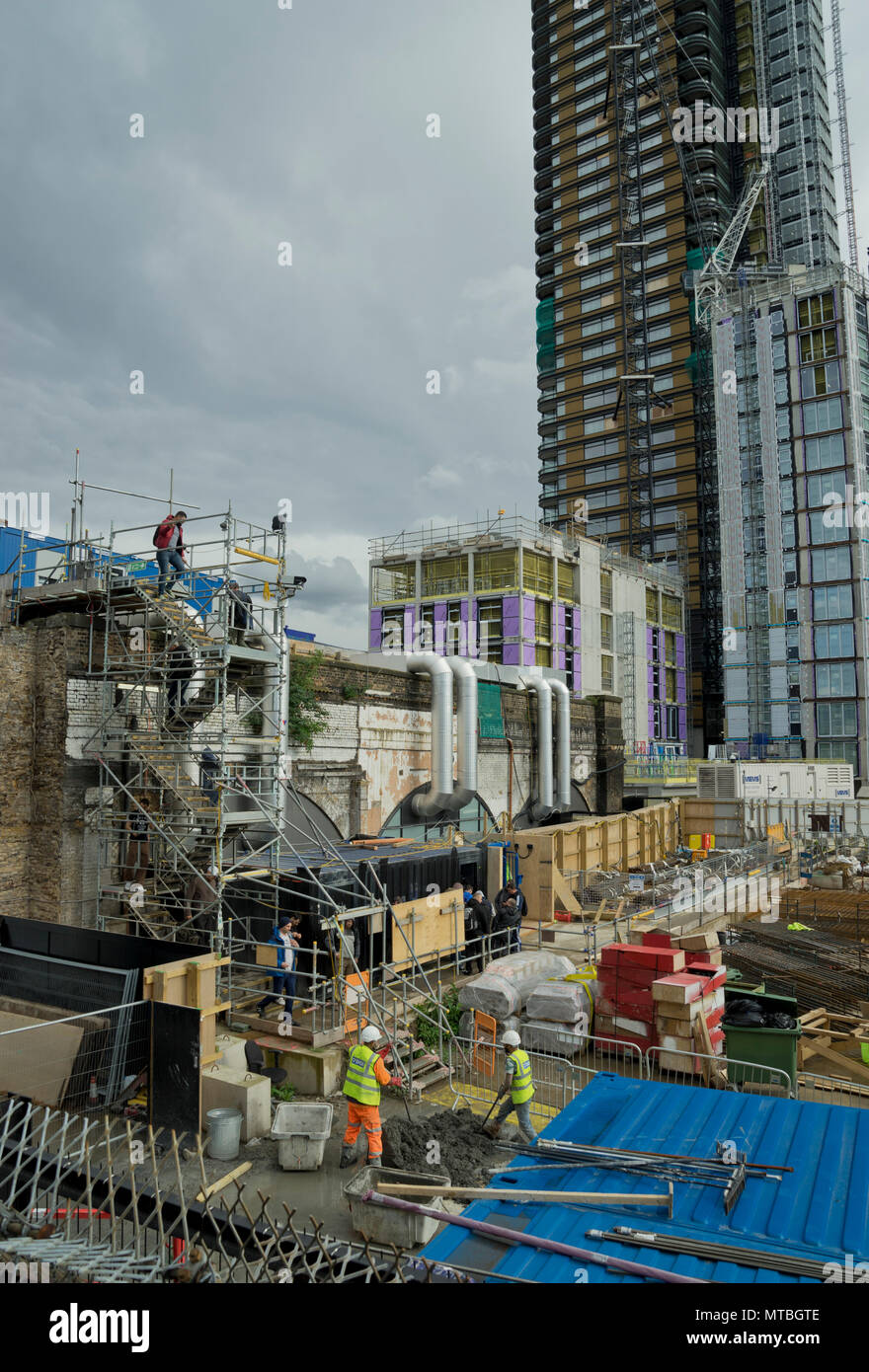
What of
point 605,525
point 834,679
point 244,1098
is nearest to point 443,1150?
point 244,1098

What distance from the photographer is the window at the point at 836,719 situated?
5303cm

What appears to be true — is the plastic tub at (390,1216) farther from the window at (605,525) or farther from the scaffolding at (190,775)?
the window at (605,525)

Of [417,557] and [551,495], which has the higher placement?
[551,495]

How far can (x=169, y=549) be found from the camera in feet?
46.2

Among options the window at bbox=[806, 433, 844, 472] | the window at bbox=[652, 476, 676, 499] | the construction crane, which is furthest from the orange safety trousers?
the window at bbox=[652, 476, 676, 499]

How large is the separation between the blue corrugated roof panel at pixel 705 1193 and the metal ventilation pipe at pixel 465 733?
1581 cm

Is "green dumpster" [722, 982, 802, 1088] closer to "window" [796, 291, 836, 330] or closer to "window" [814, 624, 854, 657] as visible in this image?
"window" [814, 624, 854, 657]

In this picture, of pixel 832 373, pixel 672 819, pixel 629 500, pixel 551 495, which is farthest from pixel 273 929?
Answer: pixel 551 495

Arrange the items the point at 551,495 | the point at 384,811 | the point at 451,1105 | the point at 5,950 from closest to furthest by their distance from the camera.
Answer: the point at 451,1105 < the point at 5,950 < the point at 384,811 < the point at 551,495

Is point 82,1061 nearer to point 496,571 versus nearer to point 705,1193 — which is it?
point 705,1193

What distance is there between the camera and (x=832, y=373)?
5347 cm

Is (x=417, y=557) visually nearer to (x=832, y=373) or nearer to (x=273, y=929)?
(x=832, y=373)

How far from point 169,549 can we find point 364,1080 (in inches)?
364
